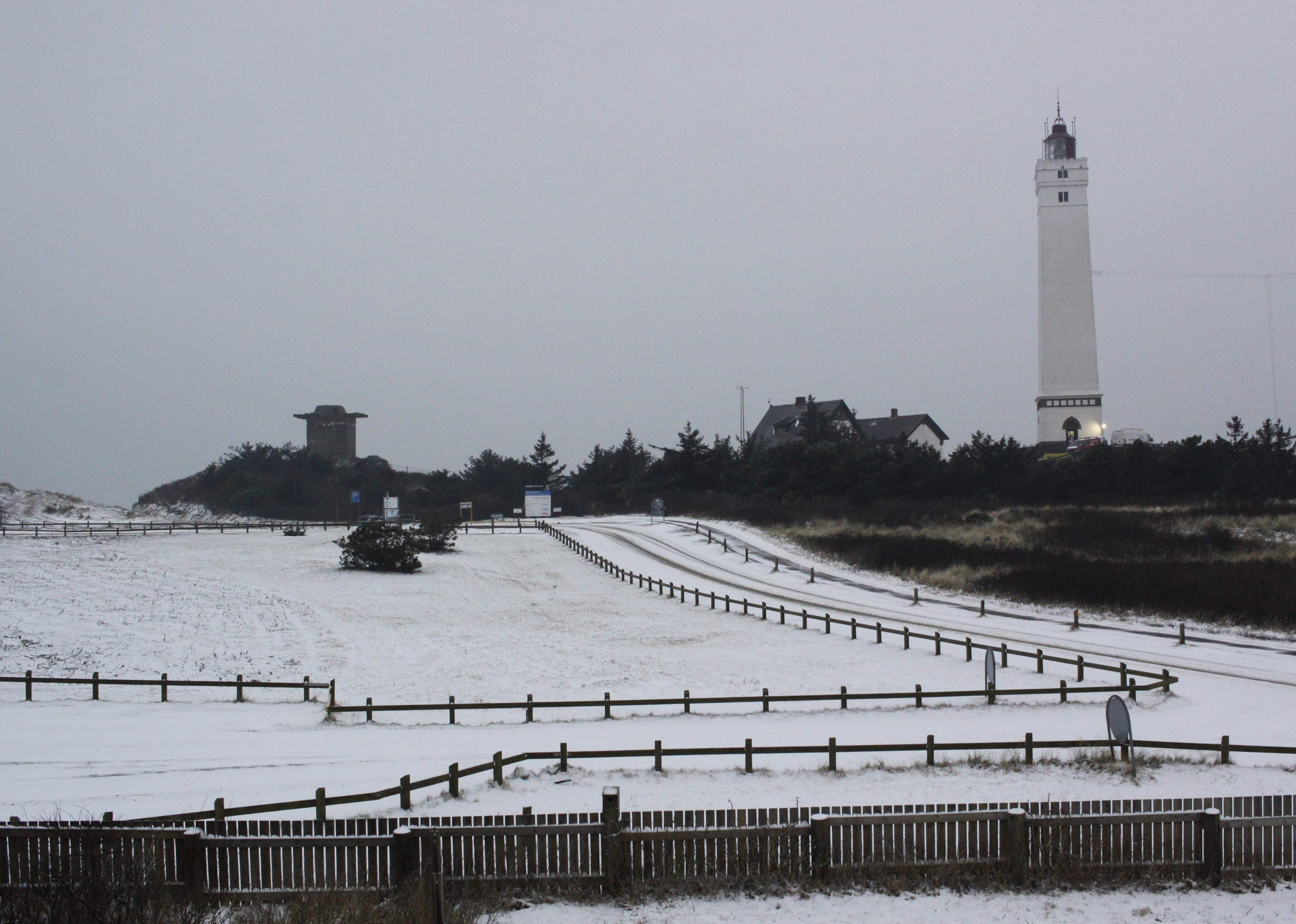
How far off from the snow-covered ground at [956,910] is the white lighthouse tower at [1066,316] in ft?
256

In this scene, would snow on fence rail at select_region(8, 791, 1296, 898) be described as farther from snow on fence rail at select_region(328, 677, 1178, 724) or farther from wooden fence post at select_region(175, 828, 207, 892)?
snow on fence rail at select_region(328, 677, 1178, 724)

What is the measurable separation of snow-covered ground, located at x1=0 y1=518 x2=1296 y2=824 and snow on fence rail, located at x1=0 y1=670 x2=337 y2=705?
352 millimetres

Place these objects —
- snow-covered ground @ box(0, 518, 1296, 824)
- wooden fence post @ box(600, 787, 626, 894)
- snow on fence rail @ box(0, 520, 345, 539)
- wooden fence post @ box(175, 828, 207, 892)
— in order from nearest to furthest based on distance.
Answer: wooden fence post @ box(175, 828, 207, 892)
wooden fence post @ box(600, 787, 626, 894)
snow-covered ground @ box(0, 518, 1296, 824)
snow on fence rail @ box(0, 520, 345, 539)

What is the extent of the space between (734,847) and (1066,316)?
265 ft

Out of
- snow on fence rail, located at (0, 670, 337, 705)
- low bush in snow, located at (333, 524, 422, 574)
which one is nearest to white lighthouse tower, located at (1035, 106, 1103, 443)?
low bush in snow, located at (333, 524, 422, 574)

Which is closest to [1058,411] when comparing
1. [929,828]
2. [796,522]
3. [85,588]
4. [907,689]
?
[796,522]

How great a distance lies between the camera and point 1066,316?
7981cm

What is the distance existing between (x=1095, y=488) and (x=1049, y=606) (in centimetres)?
3650

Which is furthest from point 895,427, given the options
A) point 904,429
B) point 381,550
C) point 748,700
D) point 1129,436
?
point 748,700

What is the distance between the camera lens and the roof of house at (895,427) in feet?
348

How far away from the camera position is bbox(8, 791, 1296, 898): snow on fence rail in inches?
346

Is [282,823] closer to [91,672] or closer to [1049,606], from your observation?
[91,672]

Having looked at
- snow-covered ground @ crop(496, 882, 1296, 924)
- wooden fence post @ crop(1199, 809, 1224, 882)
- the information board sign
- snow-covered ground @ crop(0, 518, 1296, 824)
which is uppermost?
the information board sign

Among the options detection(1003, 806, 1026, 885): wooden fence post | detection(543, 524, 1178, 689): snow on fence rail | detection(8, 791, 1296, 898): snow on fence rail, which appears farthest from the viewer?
detection(543, 524, 1178, 689): snow on fence rail
